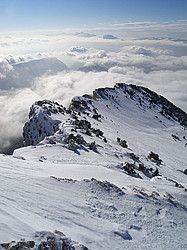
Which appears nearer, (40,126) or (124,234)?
(124,234)

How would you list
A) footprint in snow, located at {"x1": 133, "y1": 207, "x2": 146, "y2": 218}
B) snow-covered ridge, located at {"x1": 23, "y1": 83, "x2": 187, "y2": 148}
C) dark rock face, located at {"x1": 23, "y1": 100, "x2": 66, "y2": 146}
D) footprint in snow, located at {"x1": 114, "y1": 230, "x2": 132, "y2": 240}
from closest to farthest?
footprint in snow, located at {"x1": 114, "y1": 230, "x2": 132, "y2": 240} → footprint in snow, located at {"x1": 133, "y1": 207, "x2": 146, "y2": 218} → dark rock face, located at {"x1": 23, "y1": 100, "x2": 66, "y2": 146} → snow-covered ridge, located at {"x1": 23, "y1": 83, "x2": 187, "y2": 148}

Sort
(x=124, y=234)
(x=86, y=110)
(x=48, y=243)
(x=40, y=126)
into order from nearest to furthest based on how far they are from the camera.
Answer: (x=48, y=243) → (x=124, y=234) → (x=40, y=126) → (x=86, y=110)

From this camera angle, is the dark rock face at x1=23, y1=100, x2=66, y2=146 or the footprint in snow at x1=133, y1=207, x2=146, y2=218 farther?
the dark rock face at x1=23, y1=100, x2=66, y2=146

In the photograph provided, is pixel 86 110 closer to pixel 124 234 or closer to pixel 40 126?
pixel 40 126

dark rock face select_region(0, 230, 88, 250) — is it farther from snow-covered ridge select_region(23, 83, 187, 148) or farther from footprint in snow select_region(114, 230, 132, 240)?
snow-covered ridge select_region(23, 83, 187, 148)

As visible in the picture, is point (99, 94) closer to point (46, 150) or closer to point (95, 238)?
point (46, 150)

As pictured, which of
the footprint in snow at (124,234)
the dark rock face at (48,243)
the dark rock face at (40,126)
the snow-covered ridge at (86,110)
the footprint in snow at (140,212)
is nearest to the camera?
the dark rock face at (48,243)

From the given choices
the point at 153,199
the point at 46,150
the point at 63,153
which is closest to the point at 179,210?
the point at 153,199

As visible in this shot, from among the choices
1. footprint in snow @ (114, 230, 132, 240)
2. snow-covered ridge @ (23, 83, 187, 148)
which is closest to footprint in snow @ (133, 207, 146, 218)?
footprint in snow @ (114, 230, 132, 240)

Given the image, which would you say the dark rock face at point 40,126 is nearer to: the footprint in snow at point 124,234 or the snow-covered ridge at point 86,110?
the snow-covered ridge at point 86,110

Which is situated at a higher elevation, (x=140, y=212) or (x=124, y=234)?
(x=124, y=234)

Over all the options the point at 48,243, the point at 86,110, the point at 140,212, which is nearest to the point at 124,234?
the point at 140,212

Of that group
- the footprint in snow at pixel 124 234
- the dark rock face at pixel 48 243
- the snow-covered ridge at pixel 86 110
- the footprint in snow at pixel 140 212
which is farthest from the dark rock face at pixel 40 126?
the dark rock face at pixel 48 243

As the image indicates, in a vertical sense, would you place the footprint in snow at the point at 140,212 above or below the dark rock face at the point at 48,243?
below
